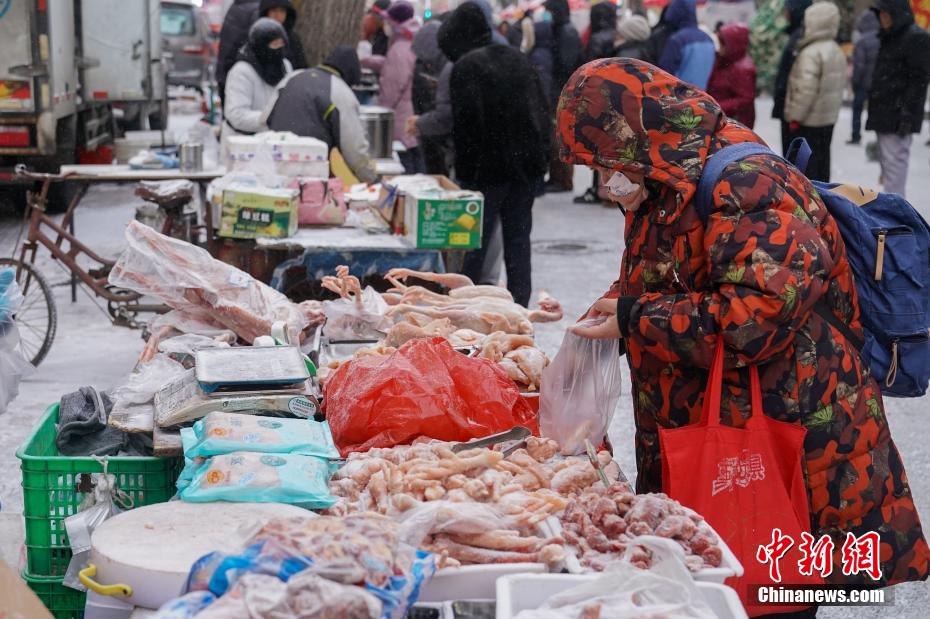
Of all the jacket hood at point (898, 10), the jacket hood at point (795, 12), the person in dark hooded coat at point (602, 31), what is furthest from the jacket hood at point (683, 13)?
the jacket hood at point (795, 12)

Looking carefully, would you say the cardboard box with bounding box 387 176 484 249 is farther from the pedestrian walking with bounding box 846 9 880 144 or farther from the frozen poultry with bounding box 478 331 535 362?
the pedestrian walking with bounding box 846 9 880 144

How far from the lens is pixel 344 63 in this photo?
877 cm

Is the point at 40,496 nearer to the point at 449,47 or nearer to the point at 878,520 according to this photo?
the point at 878,520

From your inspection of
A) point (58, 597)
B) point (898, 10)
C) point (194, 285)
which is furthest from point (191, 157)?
point (898, 10)

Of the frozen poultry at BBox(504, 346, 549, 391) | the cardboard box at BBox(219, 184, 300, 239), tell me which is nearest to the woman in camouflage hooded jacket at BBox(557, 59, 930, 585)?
the frozen poultry at BBox(504, 346, 549, 391)

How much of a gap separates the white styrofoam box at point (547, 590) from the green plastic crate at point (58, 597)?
3.95 feet

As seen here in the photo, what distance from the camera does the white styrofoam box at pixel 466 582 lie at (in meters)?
2.32

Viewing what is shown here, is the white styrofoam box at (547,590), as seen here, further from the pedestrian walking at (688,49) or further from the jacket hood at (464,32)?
the pedestrian walking at (688,49)

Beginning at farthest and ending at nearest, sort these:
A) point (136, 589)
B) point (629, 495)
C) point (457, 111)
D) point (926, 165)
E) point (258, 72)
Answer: point (926, 165) → point (258, 72) → point (457, 111) → point (629, 495) → point (136, 589)

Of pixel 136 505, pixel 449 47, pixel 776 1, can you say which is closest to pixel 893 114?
pixel 449 47

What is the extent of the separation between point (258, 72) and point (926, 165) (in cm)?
1161

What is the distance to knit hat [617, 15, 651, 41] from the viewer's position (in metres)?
12.0

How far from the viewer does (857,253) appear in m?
2.92

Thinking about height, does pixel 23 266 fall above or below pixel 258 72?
below
